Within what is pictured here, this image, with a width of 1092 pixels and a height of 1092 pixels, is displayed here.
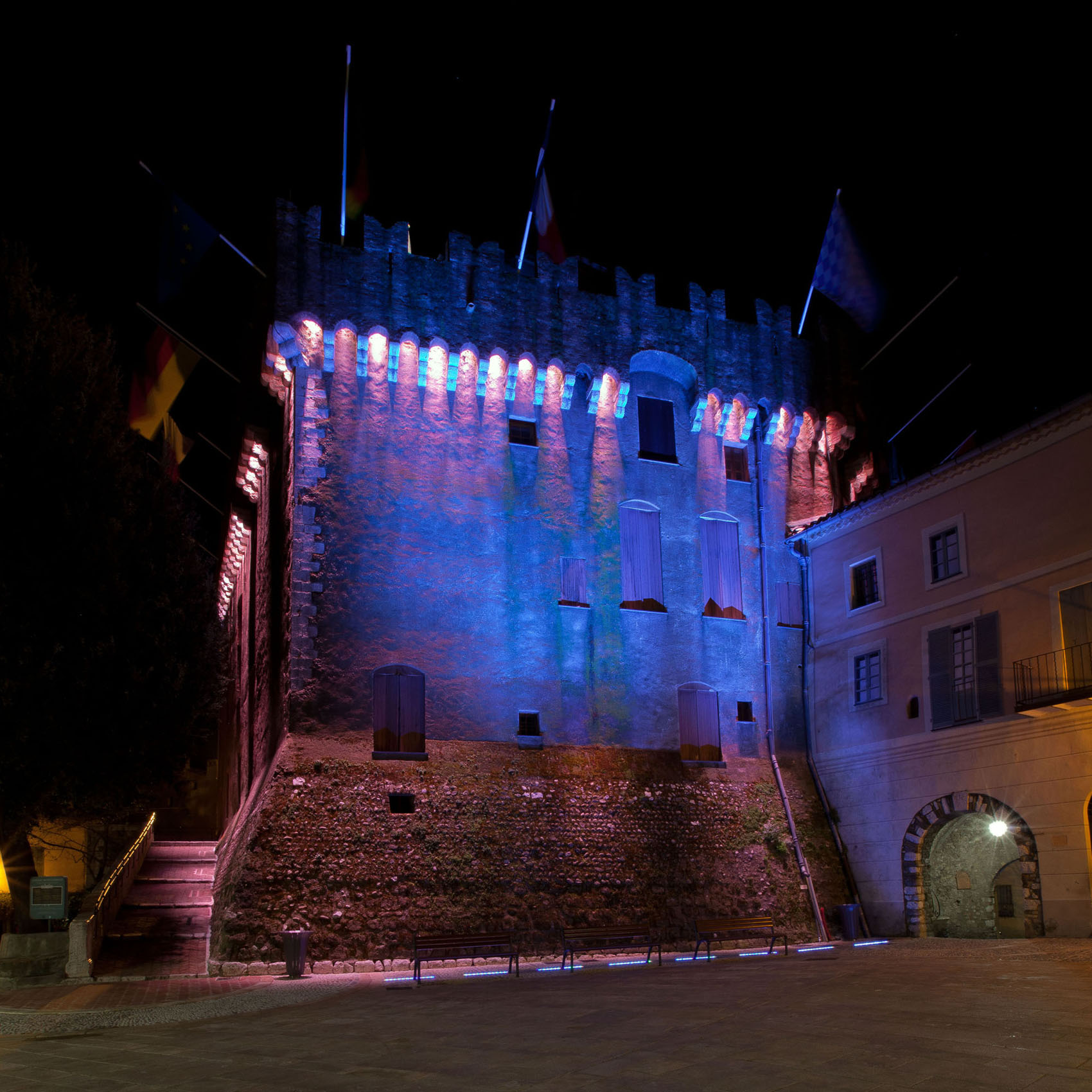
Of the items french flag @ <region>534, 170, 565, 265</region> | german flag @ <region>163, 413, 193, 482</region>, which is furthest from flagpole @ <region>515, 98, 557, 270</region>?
german flag @ <region>163, 413, 193, 482</region>

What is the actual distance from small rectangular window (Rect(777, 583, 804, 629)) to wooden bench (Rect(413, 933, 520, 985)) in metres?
11.6

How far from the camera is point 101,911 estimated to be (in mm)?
21484

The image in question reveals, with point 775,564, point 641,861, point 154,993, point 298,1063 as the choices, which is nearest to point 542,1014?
point 298,1063

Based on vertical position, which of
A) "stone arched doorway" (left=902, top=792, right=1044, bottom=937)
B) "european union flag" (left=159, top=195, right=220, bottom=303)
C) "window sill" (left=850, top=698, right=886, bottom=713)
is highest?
"european union flag" (left=159, top=195, right=220, bottom=303)

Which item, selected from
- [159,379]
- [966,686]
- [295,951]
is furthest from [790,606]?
[159,379]

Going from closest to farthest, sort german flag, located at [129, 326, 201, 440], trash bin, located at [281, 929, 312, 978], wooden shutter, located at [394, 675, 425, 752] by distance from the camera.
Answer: trash bin, located at [281, 929, 312, 978] → wooden shutter, located at [394, 675, 425, 752] → german flag, located at [129, 326, 201, 440]

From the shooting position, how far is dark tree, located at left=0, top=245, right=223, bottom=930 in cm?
1902

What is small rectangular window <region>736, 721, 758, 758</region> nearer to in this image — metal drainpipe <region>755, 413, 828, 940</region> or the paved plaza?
metal drainpipe <region>755, 413, 828, 940</region>

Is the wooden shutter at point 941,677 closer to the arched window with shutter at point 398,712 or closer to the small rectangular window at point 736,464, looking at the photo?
the small rectangular window at point 736,464

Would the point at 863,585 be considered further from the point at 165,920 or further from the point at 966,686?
the point at 165,920

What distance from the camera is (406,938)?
784 inches

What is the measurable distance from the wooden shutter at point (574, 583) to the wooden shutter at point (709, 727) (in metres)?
3.67

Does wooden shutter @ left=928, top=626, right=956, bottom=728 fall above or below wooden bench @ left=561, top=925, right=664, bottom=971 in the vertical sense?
above

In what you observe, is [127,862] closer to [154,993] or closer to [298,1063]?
[154,993]
